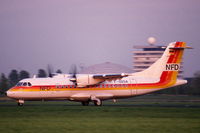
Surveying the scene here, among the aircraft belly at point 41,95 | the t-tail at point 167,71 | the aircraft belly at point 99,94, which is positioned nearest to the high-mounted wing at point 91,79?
the aircraft belly at point 99,94

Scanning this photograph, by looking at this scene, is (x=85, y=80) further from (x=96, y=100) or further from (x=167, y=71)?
(x=167, y=71)

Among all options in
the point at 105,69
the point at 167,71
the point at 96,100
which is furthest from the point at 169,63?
the point at 105,69

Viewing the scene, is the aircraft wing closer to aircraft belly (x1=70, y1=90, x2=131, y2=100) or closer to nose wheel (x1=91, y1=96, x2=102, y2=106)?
aircraft belly (x1=70, y1=90, x2=131, y2=100)

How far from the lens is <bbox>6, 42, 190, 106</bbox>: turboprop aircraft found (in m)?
38.8

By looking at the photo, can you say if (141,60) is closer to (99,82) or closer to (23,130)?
(99,82)

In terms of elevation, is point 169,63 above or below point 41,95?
above

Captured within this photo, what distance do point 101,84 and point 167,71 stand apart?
22.7ft

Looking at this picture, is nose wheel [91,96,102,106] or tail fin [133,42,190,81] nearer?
nose wheel [91,96,102,106]

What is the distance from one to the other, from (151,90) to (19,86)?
13179 millimetres

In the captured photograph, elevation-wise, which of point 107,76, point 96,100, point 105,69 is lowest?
point 105,69

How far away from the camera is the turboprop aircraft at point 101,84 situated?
1527 inches

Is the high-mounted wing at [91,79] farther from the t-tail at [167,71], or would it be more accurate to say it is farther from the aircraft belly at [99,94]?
the t-tail at [167,71]

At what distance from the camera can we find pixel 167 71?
40.7 m

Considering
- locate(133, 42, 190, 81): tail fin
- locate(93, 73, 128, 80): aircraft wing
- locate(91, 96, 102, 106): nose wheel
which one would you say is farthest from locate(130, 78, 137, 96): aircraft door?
locate(91, 96, 102, 106): nose wheel
